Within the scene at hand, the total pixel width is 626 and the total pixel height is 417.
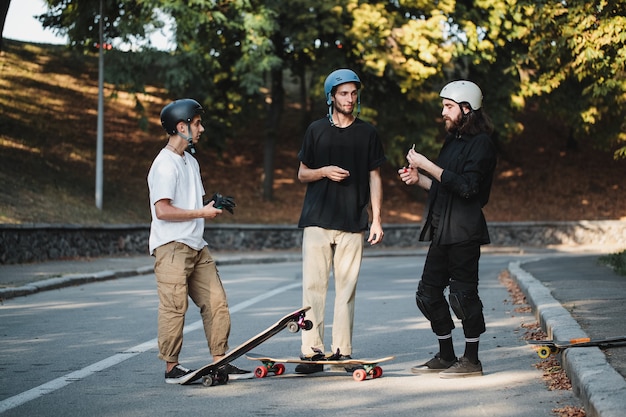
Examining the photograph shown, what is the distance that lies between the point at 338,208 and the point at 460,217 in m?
0.89

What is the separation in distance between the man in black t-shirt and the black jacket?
46cm

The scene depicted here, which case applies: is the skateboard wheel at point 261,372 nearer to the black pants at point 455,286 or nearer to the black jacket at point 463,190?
the black pants at point 455,286

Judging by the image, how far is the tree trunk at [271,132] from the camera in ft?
111

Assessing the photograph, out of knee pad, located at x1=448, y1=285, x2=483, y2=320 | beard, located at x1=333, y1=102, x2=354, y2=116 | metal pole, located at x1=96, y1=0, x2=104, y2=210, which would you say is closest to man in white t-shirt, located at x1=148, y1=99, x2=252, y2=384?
beard, located at x1=333, y1=102, x2=354, y2=116

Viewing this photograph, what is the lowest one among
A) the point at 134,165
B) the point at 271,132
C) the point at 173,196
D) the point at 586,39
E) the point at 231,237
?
the point at 231,237

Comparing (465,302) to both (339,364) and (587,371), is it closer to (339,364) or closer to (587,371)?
(339,364)

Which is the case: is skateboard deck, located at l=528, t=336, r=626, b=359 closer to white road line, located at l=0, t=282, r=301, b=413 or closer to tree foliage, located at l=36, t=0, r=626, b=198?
white road line, located at l=0, t=282, r=301, b=413

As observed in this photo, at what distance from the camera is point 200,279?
728cm

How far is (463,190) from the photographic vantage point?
23.7 feet

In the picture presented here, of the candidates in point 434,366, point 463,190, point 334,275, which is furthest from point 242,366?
point 463,190

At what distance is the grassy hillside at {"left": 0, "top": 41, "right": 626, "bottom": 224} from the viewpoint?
27.6m

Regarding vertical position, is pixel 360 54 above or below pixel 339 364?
above

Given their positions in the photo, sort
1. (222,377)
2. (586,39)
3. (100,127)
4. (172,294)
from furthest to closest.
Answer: (100,127)
(586,39)
(222,377)
(172,294)

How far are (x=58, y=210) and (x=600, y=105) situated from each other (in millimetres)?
18674
